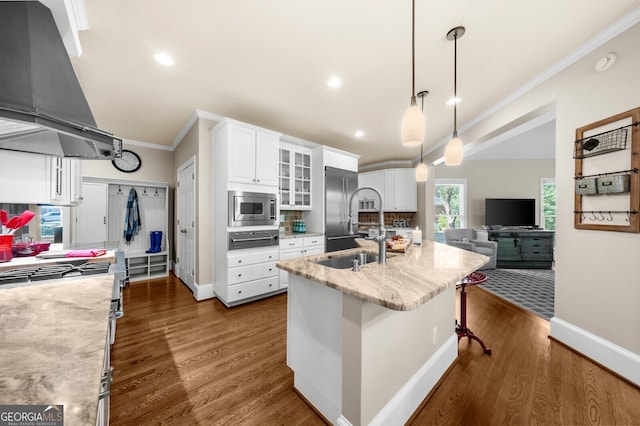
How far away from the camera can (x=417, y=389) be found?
1.51m

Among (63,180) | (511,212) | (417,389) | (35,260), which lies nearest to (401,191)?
(511,212)

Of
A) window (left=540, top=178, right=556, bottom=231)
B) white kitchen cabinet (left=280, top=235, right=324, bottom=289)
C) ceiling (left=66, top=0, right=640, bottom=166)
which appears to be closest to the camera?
ceiling (left=66, top=0, right=640, bottom=166)

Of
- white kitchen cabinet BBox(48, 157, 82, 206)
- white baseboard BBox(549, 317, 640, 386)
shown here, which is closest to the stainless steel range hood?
white kitchen cabinet BBox(48, 157, 82, 206)

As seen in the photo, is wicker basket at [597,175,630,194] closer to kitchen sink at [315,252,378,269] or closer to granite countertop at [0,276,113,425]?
kitchen sink at [315,252,378,269]

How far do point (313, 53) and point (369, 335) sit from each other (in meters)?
2.22

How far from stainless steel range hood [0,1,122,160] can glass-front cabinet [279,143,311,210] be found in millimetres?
2549

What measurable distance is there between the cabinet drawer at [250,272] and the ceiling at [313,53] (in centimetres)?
211

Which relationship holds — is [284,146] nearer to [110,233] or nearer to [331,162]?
[331,162]

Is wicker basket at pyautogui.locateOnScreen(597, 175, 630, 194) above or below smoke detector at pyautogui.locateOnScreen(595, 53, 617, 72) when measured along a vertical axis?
below

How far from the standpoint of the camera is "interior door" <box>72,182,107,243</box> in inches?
158

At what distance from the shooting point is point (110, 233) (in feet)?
14.6

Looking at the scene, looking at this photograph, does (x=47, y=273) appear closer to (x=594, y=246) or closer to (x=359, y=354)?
(x=359, y=354)

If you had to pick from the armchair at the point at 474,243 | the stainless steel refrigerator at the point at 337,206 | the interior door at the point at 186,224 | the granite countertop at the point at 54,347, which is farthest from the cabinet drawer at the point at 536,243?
the granite countertop at the point at 54,347

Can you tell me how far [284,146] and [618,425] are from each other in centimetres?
422
